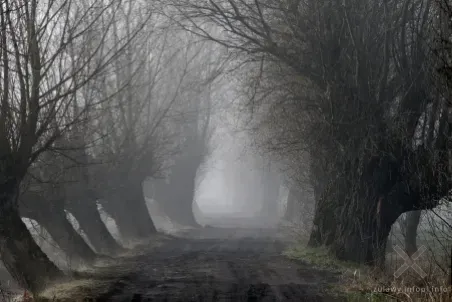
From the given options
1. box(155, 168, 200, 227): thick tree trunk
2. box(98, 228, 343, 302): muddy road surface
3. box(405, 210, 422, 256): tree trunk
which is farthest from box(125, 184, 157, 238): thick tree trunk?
box(155, 168, 200, 227): thick tree trunk

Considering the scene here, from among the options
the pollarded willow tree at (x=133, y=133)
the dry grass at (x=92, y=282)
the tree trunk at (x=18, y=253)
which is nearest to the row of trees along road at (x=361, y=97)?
the dry grass at (x=92, y=282)

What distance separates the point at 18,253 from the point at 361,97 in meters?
9.37

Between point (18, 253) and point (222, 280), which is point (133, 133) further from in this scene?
point (222, 280)

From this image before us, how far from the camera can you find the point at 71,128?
59.6 ft

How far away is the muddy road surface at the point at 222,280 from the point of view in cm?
1123

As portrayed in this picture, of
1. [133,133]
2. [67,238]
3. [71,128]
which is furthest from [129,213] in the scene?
[71,128]

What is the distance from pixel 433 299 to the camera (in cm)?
855

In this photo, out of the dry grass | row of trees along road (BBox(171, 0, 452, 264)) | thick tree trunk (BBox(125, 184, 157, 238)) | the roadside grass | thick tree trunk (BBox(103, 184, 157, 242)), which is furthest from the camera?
thick tree trunk (BBox(125, 184, 157, 238))

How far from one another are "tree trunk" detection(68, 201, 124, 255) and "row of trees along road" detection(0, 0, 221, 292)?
0.04 metres

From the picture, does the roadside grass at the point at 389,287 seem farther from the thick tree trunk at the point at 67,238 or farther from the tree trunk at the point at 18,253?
the thick tree trunk at the point at 67,238

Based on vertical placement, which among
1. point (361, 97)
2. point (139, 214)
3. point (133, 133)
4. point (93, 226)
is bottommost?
point (93, 226)

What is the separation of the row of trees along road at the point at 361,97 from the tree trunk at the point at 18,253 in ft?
25.0

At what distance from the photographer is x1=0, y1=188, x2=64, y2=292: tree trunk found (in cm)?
1314

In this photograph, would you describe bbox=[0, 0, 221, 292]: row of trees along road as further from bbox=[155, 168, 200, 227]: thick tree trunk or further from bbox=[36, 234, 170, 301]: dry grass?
bbox=[155, 168, 200, 227]: thick tree trunk
